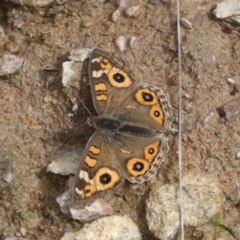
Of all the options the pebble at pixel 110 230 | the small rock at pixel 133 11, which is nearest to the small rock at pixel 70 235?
the pebble at pixel 110 230

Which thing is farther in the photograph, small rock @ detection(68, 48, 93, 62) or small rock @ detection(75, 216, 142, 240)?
small rock @ detection(68, 48, 93, 62)

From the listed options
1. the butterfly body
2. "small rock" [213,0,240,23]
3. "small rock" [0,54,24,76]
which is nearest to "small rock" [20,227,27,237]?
the butterfly body

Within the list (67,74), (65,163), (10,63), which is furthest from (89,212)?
(10,63)

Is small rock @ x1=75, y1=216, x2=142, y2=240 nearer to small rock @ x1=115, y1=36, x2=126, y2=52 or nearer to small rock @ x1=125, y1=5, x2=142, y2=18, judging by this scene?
small rock @ x1=115, y1=36, x2=126, y2=52

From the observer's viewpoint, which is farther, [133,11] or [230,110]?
[133,11]

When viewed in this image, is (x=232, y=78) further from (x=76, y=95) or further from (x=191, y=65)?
(x=76, y=95)

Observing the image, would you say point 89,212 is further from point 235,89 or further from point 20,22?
point 20,22
